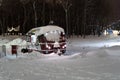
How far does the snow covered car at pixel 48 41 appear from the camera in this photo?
73.5ft

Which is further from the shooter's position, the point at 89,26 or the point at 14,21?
the point at 89,26

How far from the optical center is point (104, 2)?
71.5 m

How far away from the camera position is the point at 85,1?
2489 inches

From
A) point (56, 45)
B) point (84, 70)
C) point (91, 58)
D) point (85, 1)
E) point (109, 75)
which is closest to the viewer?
point (109, 75)

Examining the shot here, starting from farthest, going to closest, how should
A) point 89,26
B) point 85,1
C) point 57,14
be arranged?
point 89,26 → point 57,14 → point 85,1

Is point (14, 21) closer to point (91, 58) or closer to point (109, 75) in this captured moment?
→ point (91, 58)

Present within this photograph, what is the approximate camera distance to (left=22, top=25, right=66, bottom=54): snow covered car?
22391mm

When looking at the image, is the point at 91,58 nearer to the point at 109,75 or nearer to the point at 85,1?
the point at 109,75

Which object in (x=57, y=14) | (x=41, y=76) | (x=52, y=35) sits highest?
(x=57, y=14)

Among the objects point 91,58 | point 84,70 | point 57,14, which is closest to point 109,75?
point 84,70

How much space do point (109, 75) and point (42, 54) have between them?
984cm

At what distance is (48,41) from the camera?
2253cm

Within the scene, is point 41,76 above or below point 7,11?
below

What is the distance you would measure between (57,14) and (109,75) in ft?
194
